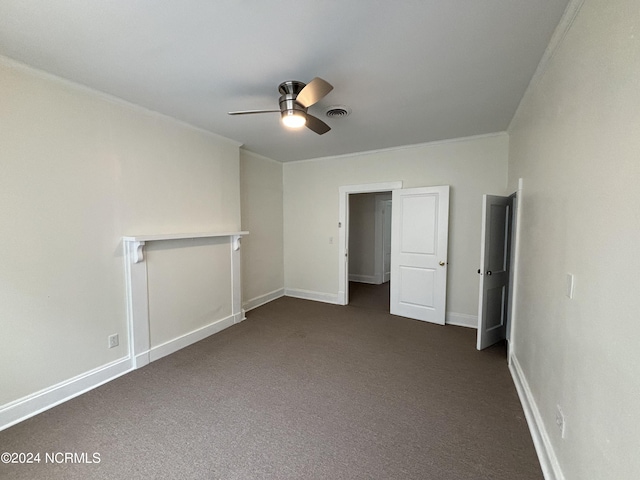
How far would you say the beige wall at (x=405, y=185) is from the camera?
3.66m

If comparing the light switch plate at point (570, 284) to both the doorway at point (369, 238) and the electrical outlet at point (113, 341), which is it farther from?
the doorway at point (369, 238)

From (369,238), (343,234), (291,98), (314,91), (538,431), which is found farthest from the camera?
(369,238)

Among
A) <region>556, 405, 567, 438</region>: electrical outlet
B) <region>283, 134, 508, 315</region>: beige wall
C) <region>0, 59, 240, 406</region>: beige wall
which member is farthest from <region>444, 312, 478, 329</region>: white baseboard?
<region>0, 59, 240, 406</region>: beige wall

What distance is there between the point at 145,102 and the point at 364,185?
3.05m

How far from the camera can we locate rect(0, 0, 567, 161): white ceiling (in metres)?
1.47

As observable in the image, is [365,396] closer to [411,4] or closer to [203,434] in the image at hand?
[203,434]

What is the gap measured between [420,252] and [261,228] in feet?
8.58

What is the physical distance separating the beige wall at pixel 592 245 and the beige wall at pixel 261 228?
365 cm

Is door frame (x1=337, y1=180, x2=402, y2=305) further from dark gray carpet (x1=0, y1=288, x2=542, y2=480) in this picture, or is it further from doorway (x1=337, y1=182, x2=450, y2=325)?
dark gray carpet (x1=0, y1=288, x2=542, y2=480)

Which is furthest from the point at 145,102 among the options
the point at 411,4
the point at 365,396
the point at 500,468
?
the point at 500,468

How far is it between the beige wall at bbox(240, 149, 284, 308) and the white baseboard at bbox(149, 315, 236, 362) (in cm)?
63

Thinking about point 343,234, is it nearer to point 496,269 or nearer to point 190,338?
point 496,269

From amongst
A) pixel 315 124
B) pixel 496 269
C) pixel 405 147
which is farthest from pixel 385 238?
pixel 315 124

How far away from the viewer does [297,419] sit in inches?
79.0
